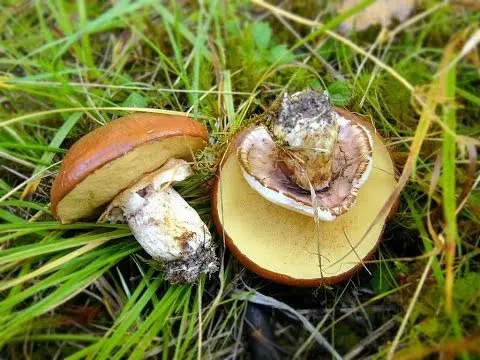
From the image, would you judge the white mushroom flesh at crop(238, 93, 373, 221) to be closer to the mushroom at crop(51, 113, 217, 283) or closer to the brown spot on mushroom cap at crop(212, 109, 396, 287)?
the brown spot on mushroom cap at crop(212, 109, 396, 287)

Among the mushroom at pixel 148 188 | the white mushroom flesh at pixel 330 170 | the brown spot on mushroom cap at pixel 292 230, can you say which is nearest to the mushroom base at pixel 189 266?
the mushroom at pixel 148 188

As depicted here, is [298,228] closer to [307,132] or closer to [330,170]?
[330,170]

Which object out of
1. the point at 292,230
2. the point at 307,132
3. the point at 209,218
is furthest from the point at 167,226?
the point at 307,132

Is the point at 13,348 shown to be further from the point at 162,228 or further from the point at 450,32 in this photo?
the point at 450,32

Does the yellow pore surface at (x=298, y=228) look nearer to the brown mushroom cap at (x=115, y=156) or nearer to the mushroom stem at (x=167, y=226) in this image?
the mushroom stem at (x=167, y=226)

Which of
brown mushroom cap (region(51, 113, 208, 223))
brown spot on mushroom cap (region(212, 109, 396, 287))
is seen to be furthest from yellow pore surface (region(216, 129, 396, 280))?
brown mushroom cap (region(51, 113, 208, 223))
